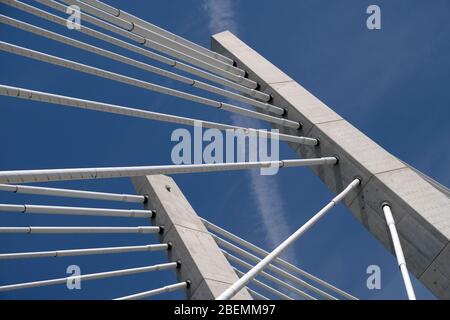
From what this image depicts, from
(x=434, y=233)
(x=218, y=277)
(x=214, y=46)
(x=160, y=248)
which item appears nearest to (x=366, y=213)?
(x=434, y=233)

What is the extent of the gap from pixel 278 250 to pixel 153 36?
17.1 ft

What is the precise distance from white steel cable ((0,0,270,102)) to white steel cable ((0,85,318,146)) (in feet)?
5.46

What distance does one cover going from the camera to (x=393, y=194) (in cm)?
750

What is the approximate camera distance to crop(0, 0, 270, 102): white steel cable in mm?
7808

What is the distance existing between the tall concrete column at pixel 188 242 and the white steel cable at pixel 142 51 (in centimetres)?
251

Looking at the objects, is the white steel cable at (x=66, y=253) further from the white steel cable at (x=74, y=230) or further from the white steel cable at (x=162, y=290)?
the white steel cable at (x=162, y=290)

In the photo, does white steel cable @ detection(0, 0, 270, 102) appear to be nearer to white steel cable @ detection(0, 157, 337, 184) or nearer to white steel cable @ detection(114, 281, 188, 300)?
white steel cable @ detection(0, 157, 337, 184)

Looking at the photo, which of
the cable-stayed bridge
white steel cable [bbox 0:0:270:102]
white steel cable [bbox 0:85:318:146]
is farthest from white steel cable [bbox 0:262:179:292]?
white steel cable [bbox 0:0:270:102]

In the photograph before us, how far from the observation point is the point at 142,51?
920 cm

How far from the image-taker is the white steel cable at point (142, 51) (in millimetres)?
7808

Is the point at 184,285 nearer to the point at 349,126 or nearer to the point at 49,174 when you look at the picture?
the point at 349,126

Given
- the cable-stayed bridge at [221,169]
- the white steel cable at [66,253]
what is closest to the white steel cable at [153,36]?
the cable-stayed bridge at [221,169]

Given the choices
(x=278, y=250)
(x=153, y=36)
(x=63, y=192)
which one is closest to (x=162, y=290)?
(x=63, y=192)

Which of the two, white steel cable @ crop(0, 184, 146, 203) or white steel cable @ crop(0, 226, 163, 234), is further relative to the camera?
white steel cable @ crop(0, 226, 163, 234)
